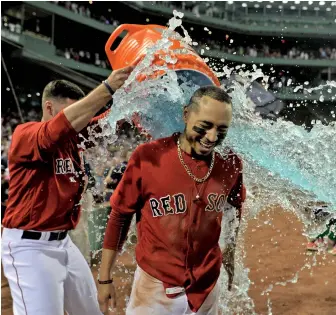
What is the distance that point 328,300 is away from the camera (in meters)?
Result: 4.56

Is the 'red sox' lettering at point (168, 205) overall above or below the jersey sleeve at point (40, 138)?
below

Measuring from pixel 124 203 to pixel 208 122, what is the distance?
19.5 inches

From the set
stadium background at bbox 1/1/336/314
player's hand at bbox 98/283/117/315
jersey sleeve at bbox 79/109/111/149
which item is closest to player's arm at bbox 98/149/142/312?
player's hand at bbox 98/283/117/315

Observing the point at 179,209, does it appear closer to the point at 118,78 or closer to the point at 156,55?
the point at 118,78

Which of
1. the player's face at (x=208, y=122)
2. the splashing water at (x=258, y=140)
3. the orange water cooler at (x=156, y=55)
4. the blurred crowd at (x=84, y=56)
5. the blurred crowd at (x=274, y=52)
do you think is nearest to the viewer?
the player's face at (x=208, y=122)

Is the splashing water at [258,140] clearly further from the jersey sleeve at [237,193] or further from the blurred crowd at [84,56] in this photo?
the blurred crowd at [84,56]

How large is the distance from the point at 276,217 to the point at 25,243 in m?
7.99

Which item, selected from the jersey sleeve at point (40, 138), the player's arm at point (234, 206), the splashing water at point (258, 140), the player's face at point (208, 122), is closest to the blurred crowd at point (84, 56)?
the splashing water at point (258, 140)

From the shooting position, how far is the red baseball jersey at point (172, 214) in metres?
1.90

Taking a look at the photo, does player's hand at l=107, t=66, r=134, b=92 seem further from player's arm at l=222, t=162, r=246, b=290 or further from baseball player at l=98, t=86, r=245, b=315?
player's arm at l=222, t=162, r=246, b=290

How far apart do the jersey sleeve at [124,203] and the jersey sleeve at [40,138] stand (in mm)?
305

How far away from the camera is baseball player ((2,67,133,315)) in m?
2.42

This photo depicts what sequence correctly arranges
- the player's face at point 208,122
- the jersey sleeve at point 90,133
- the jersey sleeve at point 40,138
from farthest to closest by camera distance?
the jersey sleeve at point 90,133 < the jersey sleeve at point 40,138 < the player's face at point 208,122

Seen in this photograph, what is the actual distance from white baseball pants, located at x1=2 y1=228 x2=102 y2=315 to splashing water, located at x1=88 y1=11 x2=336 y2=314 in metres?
0.73
